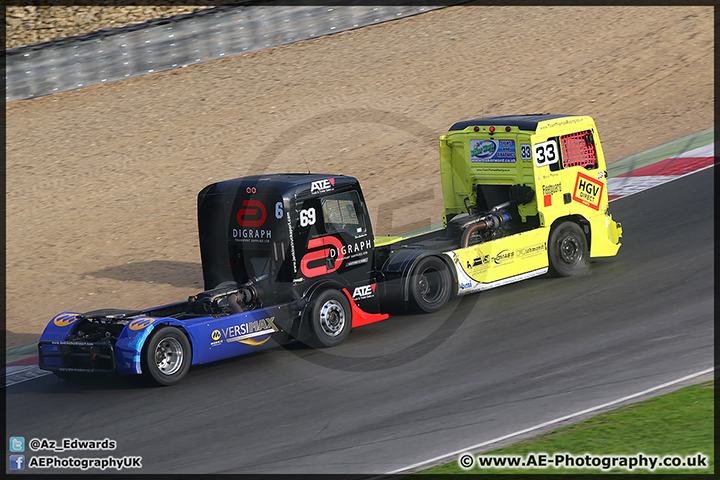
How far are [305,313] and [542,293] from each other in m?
4.05

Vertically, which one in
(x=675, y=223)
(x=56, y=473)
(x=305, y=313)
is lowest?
(x=56, y=473)

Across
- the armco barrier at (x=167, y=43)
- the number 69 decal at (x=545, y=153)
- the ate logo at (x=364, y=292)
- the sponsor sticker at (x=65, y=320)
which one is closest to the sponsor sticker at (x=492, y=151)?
the number 69 decal at (x=545, y=153)

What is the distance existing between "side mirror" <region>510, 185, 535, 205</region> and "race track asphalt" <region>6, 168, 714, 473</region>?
1430 millimetres

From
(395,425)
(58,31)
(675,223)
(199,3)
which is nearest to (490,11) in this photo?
(199,3)

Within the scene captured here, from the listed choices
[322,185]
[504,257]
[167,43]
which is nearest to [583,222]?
[504,257]

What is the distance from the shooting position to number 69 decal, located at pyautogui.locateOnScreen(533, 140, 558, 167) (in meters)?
14.2

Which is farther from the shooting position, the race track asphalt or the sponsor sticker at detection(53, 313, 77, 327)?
the sponsor sticker at detection(53, 313, 77, 327)

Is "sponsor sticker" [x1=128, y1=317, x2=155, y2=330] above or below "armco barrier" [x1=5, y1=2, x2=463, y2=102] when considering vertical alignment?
below

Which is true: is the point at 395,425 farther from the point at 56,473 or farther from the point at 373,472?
the point at 56,473

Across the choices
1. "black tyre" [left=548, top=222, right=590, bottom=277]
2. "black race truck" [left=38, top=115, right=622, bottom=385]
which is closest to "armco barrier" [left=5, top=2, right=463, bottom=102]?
"black race truck" [left=38, top=115, right=622, bottom=385]

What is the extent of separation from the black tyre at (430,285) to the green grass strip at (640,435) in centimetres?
452

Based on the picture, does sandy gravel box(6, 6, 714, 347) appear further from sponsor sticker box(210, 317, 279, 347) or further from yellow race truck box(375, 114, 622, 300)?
sponsor sticker box(210, 317, 279, 347)

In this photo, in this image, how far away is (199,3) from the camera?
30.0 m

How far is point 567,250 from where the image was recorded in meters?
14.7
